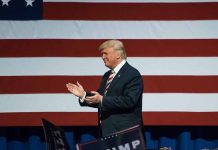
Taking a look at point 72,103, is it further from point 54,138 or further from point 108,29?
point 54,138

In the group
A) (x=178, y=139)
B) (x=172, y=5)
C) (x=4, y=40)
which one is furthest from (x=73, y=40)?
(x=178, y=139)

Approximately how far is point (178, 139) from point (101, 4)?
3.15ft

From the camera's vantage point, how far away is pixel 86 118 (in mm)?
3338

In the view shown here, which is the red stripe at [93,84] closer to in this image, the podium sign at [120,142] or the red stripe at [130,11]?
the red stripe at [130,11]

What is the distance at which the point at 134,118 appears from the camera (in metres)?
2.52

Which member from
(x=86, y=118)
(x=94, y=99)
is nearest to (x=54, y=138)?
(x=94, y=99)

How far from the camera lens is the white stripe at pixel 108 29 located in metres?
3.35

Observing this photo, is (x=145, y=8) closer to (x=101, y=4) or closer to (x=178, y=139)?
(x=101, y=4)

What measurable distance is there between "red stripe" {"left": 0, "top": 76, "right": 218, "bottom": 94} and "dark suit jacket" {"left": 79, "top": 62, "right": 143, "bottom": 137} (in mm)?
809

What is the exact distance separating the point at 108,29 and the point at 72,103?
0.49 meters

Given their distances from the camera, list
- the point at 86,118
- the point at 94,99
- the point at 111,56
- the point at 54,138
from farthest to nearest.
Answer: the point at 86,118, the point at 111,56, the point at 94,99, the point at 54,138

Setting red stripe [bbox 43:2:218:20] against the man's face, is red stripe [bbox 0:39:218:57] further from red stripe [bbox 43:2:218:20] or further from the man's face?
the man's face

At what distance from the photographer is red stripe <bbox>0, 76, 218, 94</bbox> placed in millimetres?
3350

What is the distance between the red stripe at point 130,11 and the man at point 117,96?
0.86 m
